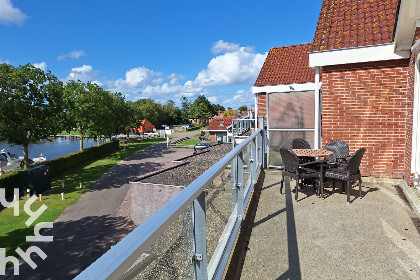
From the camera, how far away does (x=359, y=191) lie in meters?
4.76

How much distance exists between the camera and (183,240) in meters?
1.58

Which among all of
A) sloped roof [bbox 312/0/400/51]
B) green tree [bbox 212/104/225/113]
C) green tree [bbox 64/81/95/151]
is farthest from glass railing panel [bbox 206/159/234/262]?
green tree [bbox 212/104/225/113]

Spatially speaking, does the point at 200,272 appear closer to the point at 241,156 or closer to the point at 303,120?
the point at 241,156

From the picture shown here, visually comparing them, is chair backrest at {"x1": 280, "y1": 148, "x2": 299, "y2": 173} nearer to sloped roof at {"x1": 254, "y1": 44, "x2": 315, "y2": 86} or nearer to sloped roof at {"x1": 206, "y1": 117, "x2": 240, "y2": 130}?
sloped roof at {"x1": 254, "y1": 44, "x2": 315, "y2": 86}

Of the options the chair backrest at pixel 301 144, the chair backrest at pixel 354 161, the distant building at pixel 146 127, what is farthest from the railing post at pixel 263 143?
the distant building at pixel 146 127

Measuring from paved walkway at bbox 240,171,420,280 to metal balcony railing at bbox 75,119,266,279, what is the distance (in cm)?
49

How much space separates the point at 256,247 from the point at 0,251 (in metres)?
14.6

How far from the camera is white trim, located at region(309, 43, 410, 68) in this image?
5539mm

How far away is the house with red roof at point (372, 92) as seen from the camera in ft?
17.4

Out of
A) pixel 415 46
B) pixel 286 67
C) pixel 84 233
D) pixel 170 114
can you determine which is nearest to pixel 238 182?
pixel 415 46

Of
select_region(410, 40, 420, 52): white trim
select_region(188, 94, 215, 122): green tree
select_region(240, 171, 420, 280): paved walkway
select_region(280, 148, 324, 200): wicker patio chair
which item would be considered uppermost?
select_region(188, 94, 215, 122): green tree

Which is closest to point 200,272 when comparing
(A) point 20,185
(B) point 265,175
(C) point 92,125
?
(B) point 265,175

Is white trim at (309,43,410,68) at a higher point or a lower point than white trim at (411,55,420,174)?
higher

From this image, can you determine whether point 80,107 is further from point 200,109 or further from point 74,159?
point 200,109
